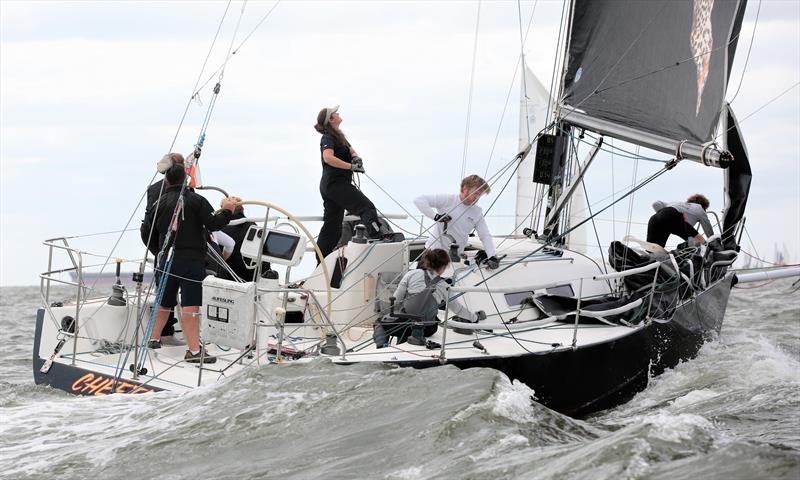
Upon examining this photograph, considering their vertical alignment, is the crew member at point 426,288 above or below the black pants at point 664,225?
below

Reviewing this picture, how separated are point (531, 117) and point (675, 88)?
343 inches

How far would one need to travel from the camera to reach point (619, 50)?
10203 millimetres

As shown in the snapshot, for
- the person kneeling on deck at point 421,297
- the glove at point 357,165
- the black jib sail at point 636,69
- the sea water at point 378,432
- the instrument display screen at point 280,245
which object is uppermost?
the black jib sail at point 636,69

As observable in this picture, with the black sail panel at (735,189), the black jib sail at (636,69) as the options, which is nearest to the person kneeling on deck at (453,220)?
the black jib sail at (636,69)

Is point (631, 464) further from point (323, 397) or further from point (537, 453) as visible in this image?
point (323, 397)

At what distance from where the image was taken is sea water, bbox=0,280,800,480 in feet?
A: 15.6

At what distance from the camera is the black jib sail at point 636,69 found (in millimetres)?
10164

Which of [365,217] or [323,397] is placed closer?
[323,397]

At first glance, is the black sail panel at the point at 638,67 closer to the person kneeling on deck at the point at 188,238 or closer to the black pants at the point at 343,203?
the black pants at the point at 343,203

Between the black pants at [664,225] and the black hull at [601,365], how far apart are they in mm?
896

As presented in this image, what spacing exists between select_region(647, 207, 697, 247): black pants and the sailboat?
0.26m

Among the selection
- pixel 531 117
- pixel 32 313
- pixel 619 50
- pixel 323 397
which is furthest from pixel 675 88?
pixel 32 313

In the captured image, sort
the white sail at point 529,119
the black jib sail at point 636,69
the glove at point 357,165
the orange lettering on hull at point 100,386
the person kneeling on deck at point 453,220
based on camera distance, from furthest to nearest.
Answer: the white sail at point 529,119 < the black jib sail at point 636,69 < the glove at point 357,165 < the person kneeling on deck at point 453,220 < the orange lettering on hull at point 100,386

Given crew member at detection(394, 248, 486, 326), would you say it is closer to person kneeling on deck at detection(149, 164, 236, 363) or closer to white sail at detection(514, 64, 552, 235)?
person kneeling on deck at detection(149, 164, 236, 363)
